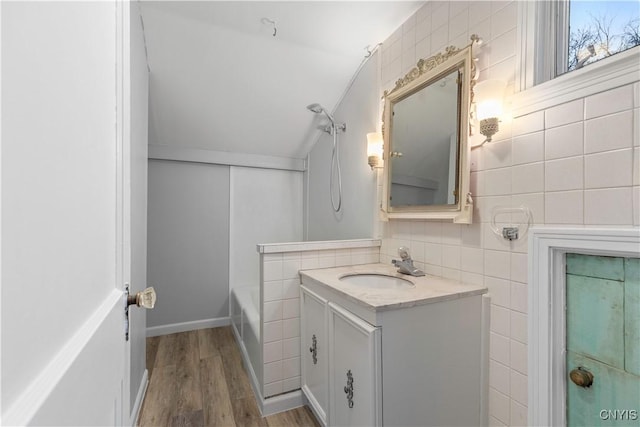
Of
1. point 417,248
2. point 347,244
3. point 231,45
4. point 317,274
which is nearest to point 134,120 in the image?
point 231,45

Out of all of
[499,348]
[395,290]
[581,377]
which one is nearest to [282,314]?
[395,290]

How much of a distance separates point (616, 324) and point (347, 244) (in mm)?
1235

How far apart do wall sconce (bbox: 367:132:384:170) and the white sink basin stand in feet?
2.56

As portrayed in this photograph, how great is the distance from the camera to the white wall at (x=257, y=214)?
3.04m

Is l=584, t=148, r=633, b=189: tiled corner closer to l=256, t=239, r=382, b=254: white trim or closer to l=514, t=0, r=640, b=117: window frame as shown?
A: l=514, t=0, r=640, b=117: window frame

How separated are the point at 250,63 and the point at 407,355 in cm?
218

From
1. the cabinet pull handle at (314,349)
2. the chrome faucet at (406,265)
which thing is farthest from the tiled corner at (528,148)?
the cabinet pull handle at (314,349)

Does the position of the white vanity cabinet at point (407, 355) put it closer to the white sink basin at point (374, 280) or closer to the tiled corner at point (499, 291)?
the tiled corner at point (499, 291)

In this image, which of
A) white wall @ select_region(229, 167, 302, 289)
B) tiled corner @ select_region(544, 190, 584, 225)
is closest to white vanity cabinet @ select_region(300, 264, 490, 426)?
tiled corner @ select_region(544, 190, 584, 225)

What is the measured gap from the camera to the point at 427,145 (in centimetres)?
160

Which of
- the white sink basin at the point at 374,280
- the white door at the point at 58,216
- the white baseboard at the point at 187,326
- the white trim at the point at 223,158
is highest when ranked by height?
the white trim at the point at 223,158

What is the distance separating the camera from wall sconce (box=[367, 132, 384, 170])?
1.92 metres

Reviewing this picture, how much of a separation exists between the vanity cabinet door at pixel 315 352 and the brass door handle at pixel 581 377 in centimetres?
98

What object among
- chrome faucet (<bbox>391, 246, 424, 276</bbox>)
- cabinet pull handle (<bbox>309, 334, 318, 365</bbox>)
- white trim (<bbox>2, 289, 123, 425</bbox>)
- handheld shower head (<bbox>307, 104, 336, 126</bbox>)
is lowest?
cabinet pull handle (<bbox>309, 334, 318, 365</bbox>)
